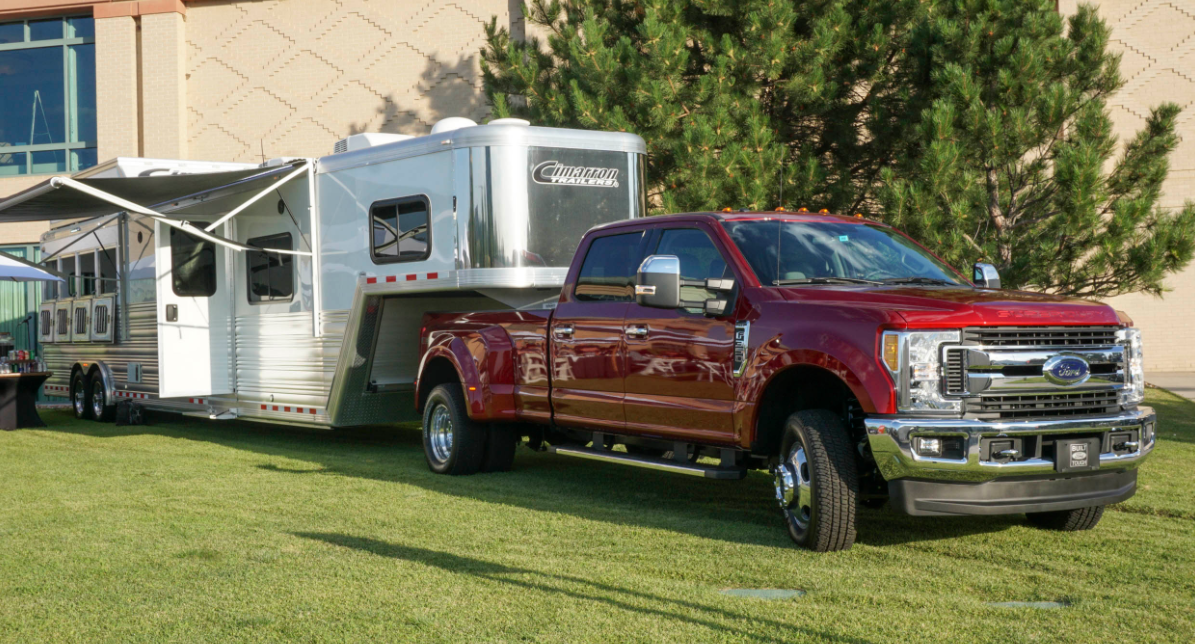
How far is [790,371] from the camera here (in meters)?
6.55

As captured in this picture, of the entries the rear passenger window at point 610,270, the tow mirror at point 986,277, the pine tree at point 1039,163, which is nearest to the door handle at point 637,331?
the rear passenger window at point 610,270

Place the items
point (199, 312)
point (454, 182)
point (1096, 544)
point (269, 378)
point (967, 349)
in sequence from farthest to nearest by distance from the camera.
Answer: point (199, 312), point (269, 378), point (454, 182), point (1096, 544), point (967, 349)

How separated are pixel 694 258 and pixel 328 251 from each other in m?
4.99

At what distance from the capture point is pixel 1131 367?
20.9 feet

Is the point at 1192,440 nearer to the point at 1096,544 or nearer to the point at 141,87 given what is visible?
the point at 1096,544

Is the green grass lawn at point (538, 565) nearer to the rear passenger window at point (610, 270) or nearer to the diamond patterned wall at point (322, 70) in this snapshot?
the rear passenger window at point (610, 270)

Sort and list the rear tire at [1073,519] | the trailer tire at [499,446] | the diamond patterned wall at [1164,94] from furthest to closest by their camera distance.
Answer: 1. the diamond patterned wall at [1164,94]
2. the trailer tire at [499,446]
3. the rear tire at [1073,519]

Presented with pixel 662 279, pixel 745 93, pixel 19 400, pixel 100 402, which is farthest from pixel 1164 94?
pixel 19 400

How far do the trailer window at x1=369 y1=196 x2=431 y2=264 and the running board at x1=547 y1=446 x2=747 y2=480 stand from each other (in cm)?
250

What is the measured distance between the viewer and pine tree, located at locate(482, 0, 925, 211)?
555 inches

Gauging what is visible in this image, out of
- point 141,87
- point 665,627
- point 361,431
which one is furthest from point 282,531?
point 141,87

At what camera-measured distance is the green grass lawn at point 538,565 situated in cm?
483

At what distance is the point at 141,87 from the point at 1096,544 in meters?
21.0

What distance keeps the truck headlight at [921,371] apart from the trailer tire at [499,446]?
14.1 ft
